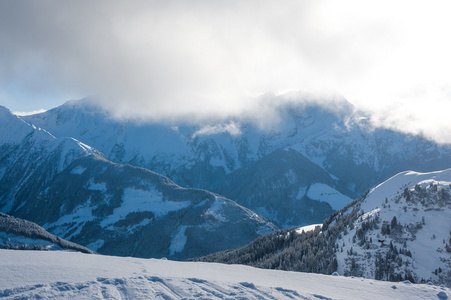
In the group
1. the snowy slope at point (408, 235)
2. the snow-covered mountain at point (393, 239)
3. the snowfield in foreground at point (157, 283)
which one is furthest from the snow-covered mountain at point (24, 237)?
the snowfield in foreground at point (157, 283)

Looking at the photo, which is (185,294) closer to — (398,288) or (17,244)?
(398,288)

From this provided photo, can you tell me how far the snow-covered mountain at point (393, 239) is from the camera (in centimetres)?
4503

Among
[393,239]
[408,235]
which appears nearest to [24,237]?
[393,239]

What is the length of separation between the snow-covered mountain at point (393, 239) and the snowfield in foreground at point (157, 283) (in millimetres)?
23479

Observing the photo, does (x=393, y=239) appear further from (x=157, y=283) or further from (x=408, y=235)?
(x=157, y=283)

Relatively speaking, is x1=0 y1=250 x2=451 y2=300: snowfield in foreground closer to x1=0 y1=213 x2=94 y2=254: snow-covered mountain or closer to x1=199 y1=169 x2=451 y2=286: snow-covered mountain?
x1=199 y1=169 x2=451 y2=286: snow-covered mountain

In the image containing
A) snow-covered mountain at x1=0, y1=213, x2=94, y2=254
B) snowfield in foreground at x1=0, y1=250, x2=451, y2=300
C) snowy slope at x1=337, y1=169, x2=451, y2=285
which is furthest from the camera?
snow-covered mountain at x1=0, y1=213, x2=94, y2=254

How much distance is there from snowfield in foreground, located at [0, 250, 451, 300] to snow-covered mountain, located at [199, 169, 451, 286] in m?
23.5

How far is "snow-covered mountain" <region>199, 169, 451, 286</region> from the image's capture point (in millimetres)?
45031

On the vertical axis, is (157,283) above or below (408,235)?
below

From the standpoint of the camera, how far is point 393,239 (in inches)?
1965

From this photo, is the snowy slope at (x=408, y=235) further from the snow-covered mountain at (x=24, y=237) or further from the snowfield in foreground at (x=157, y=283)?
the snow-covered mountain at (x=24, y=237)

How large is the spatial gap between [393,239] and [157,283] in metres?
41.3

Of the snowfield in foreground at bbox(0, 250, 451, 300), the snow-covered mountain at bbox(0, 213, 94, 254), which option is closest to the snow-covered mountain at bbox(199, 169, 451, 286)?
the snowfield in foreground at bbox(0, 250, 451, 300)
